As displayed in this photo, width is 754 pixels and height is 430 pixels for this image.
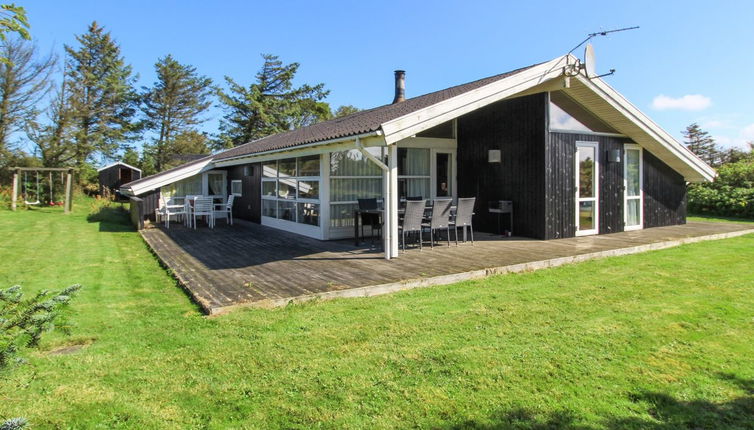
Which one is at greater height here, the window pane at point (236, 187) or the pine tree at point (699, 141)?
the pine tree at point (699, 141)

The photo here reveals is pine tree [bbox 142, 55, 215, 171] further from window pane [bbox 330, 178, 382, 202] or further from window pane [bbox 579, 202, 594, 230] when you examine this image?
window pane [bbox 579, 202, 594, 230]

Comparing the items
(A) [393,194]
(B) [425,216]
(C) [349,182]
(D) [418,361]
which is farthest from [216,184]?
(D) [418,361]

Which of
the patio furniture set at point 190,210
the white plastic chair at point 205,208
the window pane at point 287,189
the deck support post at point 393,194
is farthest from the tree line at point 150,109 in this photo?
the deck support post at point 393,194

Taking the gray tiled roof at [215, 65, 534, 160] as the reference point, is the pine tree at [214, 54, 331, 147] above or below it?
above

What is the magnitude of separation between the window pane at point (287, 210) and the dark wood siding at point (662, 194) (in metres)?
8.98

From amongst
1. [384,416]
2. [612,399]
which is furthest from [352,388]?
[612,399]

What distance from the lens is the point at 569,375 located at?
3191mm

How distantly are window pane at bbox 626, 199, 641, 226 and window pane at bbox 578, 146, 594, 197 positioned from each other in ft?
5.22

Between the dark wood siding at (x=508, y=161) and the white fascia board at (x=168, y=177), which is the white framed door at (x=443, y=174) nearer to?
the dark wood siding at (x=508, y=161)

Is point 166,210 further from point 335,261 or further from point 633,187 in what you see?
point 633,187

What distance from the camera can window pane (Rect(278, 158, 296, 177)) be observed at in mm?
11398

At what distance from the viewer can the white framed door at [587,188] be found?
1016 cm

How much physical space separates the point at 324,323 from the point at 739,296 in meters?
4.82

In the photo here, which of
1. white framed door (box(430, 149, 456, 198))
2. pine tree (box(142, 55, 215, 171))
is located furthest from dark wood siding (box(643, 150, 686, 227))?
pine tree (box(142, 55, 215, 171))
